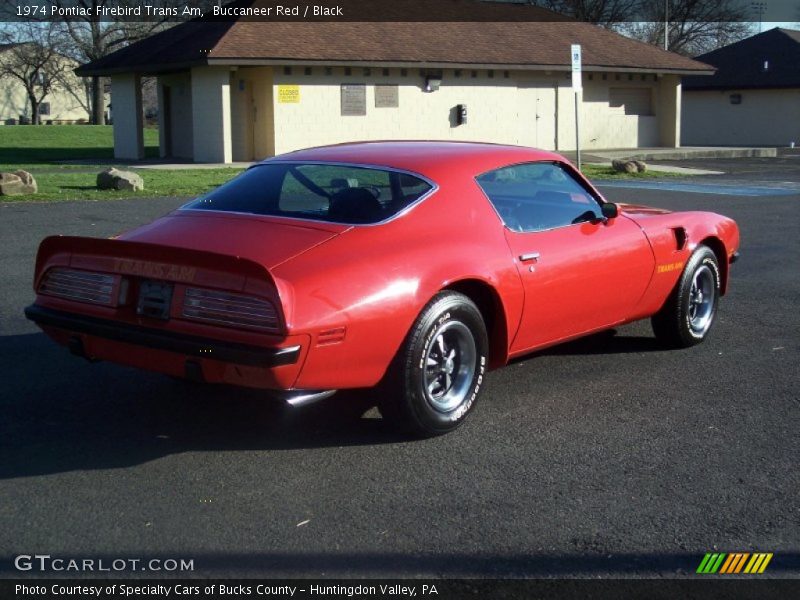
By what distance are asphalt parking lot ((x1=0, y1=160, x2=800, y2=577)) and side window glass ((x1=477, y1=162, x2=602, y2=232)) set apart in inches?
38.6

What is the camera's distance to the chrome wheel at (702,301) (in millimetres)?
6992

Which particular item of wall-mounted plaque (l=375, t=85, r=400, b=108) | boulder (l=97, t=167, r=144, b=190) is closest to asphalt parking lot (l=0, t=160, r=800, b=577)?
boulder (l=97, t=167, r=144, b=190)

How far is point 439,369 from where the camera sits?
199 inches

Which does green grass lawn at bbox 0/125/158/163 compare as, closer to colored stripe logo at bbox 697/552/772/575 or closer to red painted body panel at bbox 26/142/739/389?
red painted body panel at bbox 26/142/739/389

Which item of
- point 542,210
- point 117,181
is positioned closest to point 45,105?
point 117,181

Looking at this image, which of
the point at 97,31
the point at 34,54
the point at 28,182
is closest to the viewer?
the point at 28,182

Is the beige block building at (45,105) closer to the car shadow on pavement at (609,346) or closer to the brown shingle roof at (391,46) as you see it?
the brown shingle roof at (391,46)

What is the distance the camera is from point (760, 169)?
28.1 meters

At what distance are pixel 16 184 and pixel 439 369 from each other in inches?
542

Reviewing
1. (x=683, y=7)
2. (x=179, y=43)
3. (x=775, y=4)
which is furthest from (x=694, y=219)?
(x=775, y=4)

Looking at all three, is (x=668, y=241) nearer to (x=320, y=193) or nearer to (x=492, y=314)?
(x=492, y=314)

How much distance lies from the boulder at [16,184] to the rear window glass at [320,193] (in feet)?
40.1

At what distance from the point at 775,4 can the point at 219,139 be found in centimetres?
6076
